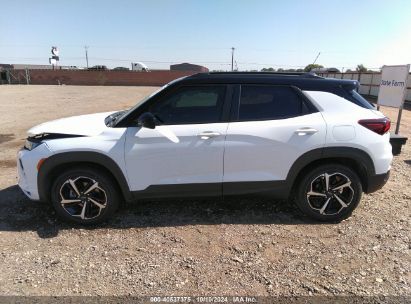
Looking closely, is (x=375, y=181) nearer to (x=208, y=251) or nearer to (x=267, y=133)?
(x=267, y=133)

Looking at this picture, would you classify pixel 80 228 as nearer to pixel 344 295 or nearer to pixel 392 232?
pixel 344 295

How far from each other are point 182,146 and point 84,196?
1.30 m

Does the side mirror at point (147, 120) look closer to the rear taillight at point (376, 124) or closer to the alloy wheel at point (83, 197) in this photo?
the alloy wheel at point (83, 197)

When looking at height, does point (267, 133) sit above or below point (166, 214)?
above

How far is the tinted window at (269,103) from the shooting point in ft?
12.7

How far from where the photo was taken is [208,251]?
3.50 metres

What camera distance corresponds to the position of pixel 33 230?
12.8 ft

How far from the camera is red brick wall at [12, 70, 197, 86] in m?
46.7

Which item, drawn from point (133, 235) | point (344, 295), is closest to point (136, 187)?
point (133, 235)

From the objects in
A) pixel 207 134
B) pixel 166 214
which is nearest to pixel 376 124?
pixel 207 134

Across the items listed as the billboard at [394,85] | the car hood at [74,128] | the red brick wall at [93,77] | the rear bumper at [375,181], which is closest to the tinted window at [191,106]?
the car hood at [74,128]

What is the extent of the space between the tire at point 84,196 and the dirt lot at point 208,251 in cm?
17

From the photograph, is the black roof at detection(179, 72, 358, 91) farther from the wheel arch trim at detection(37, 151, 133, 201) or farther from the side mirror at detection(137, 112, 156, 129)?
the wheel arch trim at detection(37, 151, 133, 201)

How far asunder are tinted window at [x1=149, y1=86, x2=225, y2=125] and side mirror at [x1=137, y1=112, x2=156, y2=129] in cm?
18
